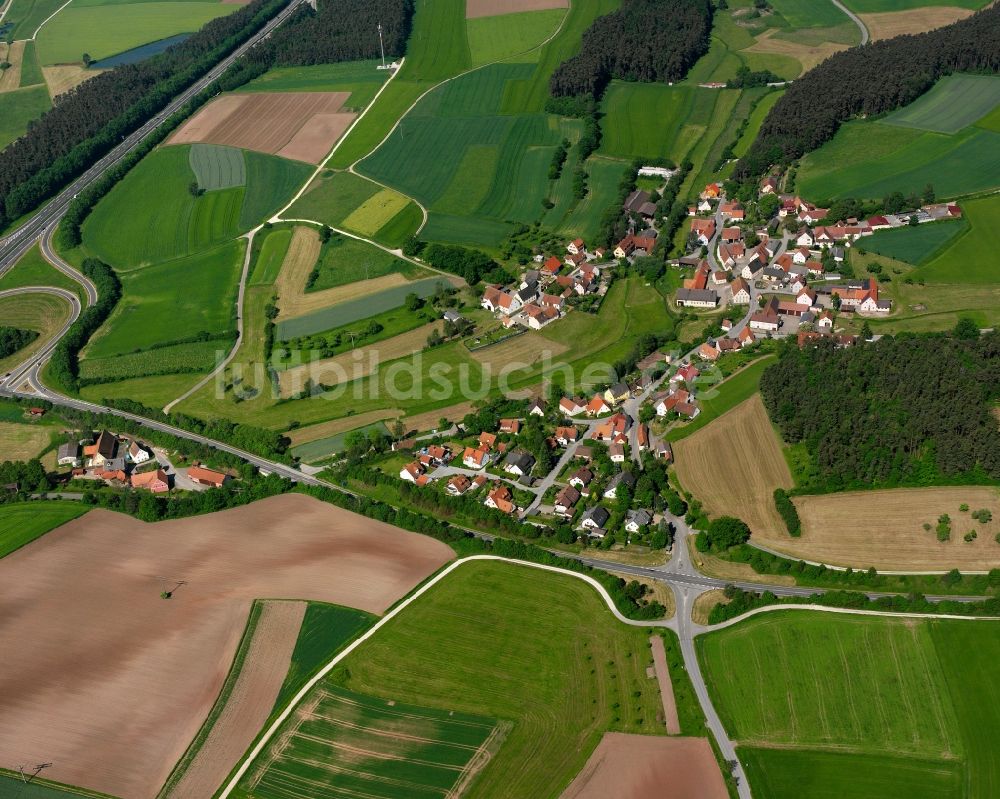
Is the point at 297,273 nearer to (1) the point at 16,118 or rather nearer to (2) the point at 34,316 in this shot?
(2) the point at 34,316

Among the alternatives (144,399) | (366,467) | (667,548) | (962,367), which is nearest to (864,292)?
(962,367)

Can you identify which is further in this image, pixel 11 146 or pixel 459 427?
pixel 11 146

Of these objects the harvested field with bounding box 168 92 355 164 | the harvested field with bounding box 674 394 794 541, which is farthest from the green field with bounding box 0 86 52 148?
the harvested field with bounding box 674 394 794 541

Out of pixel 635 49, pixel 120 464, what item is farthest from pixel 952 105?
pixel 120 464

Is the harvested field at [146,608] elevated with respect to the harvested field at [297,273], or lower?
lower

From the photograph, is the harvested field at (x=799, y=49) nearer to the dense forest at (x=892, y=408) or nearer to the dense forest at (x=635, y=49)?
the dense forest at (x=635, y=49)

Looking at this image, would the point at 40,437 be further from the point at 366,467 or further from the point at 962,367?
the point at 962,367

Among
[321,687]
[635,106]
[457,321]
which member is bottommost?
[321,687]

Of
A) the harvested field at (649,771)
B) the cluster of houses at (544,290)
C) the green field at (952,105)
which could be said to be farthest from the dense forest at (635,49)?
the harvested field at (649,771)

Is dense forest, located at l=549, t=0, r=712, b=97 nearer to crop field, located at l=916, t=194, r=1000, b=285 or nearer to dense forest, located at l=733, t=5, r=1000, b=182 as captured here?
dense forest, located at l=733, t=5, r=1000, b=182
